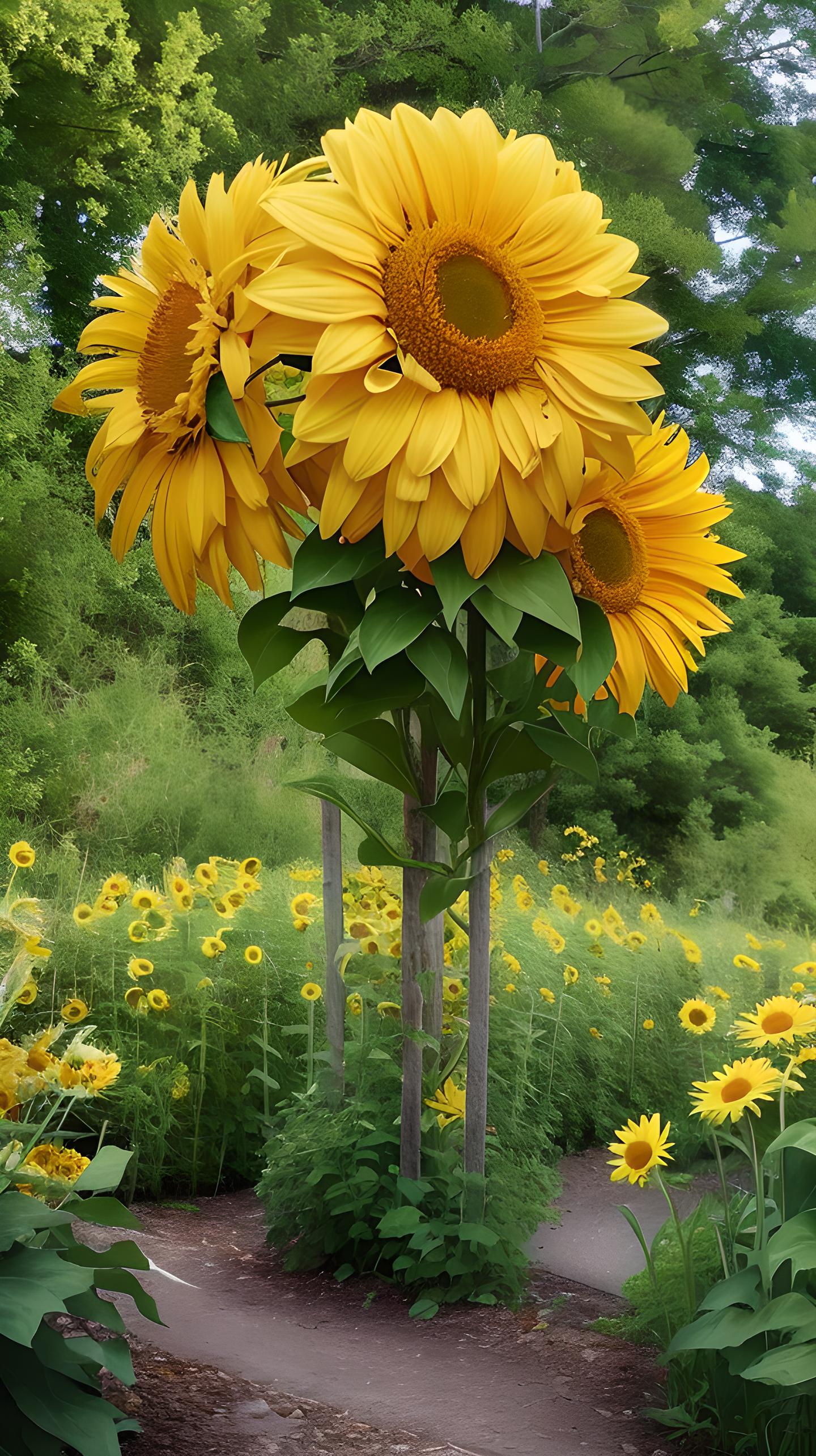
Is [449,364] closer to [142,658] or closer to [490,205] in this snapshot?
[490,205]

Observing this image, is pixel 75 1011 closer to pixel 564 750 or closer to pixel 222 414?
pixel 564 750

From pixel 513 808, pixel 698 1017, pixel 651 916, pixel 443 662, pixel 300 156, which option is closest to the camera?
pixel 443 662

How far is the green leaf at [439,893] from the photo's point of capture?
1.08m

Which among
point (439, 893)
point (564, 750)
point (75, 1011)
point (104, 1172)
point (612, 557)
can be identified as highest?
point (612, 557)

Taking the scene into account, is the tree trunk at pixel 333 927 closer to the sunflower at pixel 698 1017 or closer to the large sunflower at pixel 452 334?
the sunflower at pixel 698 1017

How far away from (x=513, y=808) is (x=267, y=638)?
306 mm

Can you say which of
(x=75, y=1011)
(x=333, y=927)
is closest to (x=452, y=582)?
(x=333, y=927)

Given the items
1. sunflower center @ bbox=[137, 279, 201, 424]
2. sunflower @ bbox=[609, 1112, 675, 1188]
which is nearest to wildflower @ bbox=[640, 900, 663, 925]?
sunflower @ bbox=[609, 1112, 675, 1188]

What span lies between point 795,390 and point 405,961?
374 cm

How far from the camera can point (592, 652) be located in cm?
94

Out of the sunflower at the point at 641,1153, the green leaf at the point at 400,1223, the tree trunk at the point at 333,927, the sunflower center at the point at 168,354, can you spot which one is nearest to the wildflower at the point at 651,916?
the tree trunk at the point at 333,927

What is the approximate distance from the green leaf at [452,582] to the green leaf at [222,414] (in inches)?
6.7

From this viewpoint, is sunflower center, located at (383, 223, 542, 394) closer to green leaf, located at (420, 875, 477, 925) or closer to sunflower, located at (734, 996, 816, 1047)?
green leaf, located at (420, 875, 477, 925)

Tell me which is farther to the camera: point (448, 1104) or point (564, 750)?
point (448, 1104)
